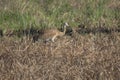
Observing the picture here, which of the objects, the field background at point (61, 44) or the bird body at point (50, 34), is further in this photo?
the bird body at point (50, 34)

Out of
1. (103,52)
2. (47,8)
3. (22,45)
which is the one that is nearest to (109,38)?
(103,52)

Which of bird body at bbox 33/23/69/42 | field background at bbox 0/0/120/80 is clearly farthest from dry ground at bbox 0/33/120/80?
bird body at bbox 33/23/69/42

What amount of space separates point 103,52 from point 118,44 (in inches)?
18.7

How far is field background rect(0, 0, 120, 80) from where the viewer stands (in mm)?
7395

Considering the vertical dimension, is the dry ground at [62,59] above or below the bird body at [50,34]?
below

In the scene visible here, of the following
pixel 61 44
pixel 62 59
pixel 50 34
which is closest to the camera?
pixel 62 59

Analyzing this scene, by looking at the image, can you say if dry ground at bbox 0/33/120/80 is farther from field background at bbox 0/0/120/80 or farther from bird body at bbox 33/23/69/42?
bird body at bbox 33/23/69/42

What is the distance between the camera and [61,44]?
27.7ft

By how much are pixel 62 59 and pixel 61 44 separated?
65 cm

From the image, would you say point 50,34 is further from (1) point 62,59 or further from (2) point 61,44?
(1) point 62,59

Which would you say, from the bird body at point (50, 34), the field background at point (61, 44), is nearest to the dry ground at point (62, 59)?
the field background at point (61, 44)

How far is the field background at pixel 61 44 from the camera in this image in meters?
7.39

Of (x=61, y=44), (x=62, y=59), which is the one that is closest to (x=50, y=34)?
(x=61, y=44)

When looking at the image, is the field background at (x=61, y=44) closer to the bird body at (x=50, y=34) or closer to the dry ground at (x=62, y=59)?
the dry ground at (x=62, y=59)
